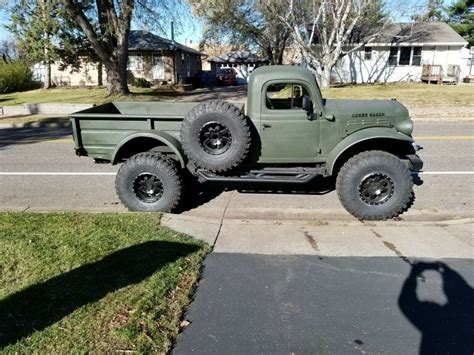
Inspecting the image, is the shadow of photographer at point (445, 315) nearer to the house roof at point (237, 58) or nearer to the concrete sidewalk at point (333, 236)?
the concrete sidewalk at point (333, 236)

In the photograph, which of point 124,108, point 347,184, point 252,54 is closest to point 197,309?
point 347,184

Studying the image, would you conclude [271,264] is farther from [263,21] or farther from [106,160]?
[263,21]

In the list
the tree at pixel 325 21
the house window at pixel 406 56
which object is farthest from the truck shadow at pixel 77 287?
the house window at pixel 406 56

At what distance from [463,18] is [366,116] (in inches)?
1838

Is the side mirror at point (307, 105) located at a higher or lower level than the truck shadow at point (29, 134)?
higher

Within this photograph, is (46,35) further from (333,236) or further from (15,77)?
(333,236)

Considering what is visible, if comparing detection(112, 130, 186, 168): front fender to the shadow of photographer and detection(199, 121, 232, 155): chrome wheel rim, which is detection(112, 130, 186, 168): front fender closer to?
detection(199, 121, 232, 155): chrome wheel rim

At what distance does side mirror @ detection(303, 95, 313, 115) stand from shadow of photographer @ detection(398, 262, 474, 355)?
2375 millimetres

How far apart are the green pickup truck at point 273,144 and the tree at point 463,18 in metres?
43.1

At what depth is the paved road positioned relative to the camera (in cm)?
553

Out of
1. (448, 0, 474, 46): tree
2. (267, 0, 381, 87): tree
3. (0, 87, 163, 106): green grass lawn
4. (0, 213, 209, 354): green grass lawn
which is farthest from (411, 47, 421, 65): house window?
(0, 213, 209, 354): green grass lawn

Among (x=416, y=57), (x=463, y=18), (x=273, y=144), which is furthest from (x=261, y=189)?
(x=463, y=18)

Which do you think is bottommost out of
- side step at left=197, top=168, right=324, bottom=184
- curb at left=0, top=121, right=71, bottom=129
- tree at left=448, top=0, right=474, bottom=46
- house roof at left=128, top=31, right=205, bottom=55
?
side step at left=197, top=168, right=324, bottom=184

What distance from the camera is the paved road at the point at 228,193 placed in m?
5.53
